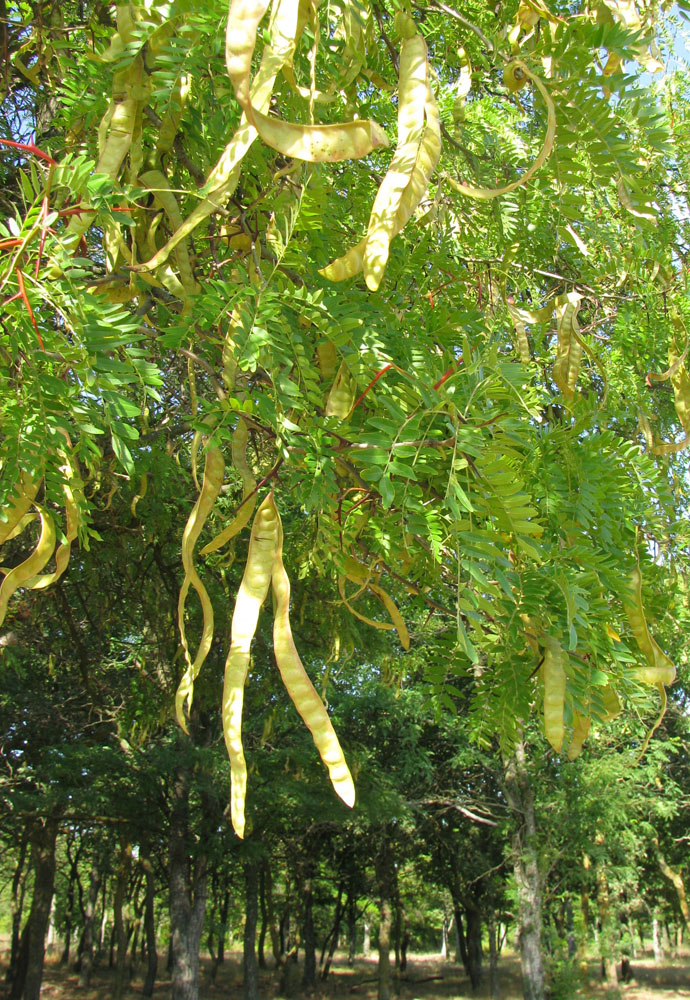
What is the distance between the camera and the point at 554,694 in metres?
1.47

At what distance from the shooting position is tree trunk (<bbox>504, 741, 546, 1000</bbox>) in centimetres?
1178

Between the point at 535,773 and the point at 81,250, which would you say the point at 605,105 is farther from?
the point at 535,773

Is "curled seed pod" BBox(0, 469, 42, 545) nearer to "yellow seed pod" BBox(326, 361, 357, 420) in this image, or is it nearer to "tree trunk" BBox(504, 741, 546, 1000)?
"yellow seed pod" BBox(326, 361, 357, 420)

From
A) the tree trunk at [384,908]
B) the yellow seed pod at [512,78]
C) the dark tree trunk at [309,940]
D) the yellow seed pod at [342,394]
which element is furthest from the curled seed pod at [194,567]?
the dark tree trunk at [309,940]

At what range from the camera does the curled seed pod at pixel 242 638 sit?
128cm

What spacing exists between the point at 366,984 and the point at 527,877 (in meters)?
16.6

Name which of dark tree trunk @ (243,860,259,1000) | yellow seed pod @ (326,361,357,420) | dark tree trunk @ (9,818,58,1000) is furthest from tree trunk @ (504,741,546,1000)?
yellow seed pod @ (326,361,357,420)

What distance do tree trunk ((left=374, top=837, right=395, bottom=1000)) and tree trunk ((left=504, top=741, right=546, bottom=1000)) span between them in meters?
6.34

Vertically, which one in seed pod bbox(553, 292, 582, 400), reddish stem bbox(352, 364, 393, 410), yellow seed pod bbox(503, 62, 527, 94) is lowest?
reddish stem bbox(352, 364, 393, 410)

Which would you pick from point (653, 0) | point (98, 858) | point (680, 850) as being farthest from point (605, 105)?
point (680, 850)

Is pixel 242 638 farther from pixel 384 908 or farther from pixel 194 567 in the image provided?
pixel 384 908

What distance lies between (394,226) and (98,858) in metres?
16.1

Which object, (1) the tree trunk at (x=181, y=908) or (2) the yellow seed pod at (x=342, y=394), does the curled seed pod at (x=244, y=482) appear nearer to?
(2) the yellow seed pod at (x=342, y=394)

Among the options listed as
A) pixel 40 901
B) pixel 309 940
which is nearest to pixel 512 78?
pixel 40 901
